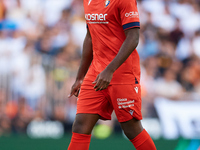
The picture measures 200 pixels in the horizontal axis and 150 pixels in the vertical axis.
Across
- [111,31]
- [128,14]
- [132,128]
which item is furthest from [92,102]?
[128,14]

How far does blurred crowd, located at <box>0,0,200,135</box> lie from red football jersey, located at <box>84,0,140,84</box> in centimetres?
382

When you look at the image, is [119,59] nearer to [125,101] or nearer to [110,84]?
[110,84]

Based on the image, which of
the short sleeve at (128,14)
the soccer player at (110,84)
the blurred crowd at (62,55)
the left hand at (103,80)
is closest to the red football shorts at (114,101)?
the soccer player at (110,84)

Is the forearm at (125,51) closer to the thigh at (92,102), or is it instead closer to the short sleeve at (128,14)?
the short sleeve at (128,14)

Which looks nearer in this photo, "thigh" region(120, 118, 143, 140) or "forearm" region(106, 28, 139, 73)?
"forearm" region(106, 28, 139, 73)

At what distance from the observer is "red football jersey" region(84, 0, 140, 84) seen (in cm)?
314

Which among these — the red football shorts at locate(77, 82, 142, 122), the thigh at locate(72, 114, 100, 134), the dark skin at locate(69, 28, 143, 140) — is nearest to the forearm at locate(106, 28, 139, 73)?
the dark skin at locate(69, 28, 143, 140)

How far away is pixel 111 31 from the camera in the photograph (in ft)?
10.8

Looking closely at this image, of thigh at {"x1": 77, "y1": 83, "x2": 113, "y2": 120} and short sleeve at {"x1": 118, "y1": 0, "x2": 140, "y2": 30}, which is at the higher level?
short sleeve at {"x1": 118, "y1": 0, "x2": 140, "y2": 30}

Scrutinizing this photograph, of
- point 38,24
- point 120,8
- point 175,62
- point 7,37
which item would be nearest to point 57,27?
point 38,24

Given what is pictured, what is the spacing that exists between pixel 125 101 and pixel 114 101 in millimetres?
102

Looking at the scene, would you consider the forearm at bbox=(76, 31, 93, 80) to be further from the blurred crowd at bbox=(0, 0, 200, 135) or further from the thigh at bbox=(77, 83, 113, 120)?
the blurred crowd at bbox=(0, 0, 200, 135)

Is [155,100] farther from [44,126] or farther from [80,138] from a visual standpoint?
[80,138]

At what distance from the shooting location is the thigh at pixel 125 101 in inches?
129
